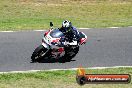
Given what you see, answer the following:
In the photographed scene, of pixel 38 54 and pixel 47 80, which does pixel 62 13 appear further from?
pixel 47 80

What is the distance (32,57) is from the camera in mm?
17516

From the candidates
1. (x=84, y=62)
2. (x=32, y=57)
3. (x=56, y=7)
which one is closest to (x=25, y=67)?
(x=32, y=57)

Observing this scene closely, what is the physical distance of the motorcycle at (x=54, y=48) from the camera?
17422 mm

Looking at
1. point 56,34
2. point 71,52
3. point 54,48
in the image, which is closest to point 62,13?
point 71,52

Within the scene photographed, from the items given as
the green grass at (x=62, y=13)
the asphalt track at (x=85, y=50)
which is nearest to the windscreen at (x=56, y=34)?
the asphalt track at (x=85, y=50)

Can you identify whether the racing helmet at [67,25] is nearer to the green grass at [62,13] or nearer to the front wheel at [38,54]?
the front wheel at [38,54]

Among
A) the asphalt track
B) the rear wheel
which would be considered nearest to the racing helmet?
the rear wheel

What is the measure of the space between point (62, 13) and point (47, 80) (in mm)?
13068

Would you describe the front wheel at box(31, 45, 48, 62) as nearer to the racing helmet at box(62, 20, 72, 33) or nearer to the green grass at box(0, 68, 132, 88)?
the racing helmet at box(62, 20, 72, 33)

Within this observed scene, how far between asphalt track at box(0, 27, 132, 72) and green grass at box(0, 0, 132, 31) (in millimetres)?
1459

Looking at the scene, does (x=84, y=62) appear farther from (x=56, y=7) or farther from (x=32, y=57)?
(x=56, y=7)

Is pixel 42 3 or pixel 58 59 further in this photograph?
pixel 42 3

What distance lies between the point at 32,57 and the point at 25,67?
808 mm

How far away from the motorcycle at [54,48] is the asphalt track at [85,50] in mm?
333
